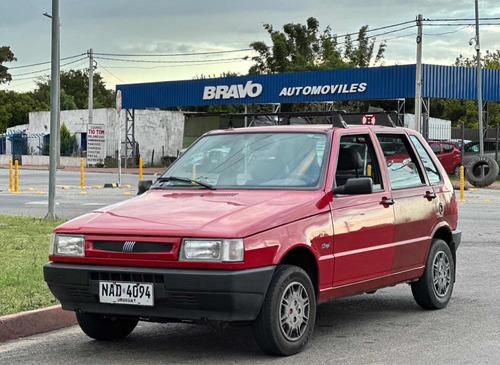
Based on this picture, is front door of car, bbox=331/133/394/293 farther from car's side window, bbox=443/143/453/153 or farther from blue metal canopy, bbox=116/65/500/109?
blue metal canopy, bbox=116/65/500/109

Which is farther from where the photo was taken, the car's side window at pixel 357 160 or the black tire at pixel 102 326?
the car's side window at pixel 357 160

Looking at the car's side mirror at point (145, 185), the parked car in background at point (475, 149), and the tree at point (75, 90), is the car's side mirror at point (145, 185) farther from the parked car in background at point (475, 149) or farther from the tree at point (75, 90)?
the tree at point (75, 90)

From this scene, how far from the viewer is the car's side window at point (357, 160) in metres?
7.47

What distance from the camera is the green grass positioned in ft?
26.0

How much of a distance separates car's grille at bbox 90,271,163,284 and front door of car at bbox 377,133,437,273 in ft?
8.12

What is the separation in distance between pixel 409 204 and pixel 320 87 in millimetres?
38893

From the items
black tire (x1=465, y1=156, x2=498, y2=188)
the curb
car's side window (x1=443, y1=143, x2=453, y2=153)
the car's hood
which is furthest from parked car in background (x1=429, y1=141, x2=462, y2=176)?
the car's hood

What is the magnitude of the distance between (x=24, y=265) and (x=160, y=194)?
359cm

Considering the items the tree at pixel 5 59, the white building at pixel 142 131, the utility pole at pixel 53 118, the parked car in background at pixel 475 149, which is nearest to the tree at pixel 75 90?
the tree at pixel 5 59

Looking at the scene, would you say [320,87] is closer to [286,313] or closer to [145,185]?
[145,185]

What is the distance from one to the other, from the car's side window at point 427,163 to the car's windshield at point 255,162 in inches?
65.0

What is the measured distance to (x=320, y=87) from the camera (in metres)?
46.5

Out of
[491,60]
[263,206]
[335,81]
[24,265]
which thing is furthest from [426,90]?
[491,60]

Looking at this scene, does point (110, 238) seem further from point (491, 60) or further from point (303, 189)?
point (491, 60)
